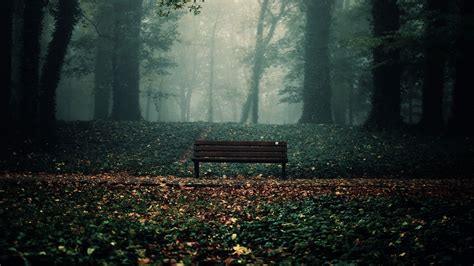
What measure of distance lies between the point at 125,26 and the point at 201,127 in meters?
8.45

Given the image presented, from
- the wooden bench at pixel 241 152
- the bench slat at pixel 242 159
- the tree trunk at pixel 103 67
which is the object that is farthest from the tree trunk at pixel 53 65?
the tree trunk at pixel 103 67

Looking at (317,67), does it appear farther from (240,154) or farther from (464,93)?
(240,154)

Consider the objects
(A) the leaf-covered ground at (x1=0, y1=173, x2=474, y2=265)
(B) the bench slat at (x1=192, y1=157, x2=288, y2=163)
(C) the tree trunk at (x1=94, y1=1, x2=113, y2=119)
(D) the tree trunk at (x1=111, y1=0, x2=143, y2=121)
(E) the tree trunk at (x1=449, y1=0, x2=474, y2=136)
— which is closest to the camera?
(A) the leaf-covered ground at (x1=0, y1=173, x2=474, y2=265)

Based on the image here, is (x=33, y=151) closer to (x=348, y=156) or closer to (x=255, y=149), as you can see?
(x=255, y=149)

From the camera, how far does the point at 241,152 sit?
11422 millimetres

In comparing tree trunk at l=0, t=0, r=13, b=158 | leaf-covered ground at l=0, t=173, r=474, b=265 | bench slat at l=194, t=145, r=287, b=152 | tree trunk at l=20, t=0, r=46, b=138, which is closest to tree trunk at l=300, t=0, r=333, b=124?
bench slat at l=194, t=145, r=287, b=152

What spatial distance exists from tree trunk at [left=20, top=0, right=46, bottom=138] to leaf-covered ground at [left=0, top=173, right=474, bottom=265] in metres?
6.72

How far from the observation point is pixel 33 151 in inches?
549

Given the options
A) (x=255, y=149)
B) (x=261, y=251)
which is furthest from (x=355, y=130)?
(x=261, y=251)

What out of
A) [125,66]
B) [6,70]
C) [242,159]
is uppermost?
[125,66]

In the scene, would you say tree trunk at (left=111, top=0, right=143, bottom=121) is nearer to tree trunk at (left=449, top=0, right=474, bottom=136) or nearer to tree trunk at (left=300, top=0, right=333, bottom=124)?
tree trunk at (left=300, top=0, right=333, bottom=124)

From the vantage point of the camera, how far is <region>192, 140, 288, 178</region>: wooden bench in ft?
37.0

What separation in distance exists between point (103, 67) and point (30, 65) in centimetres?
1279

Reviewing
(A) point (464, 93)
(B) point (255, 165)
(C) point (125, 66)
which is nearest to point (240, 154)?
(B) point (255, 165)
